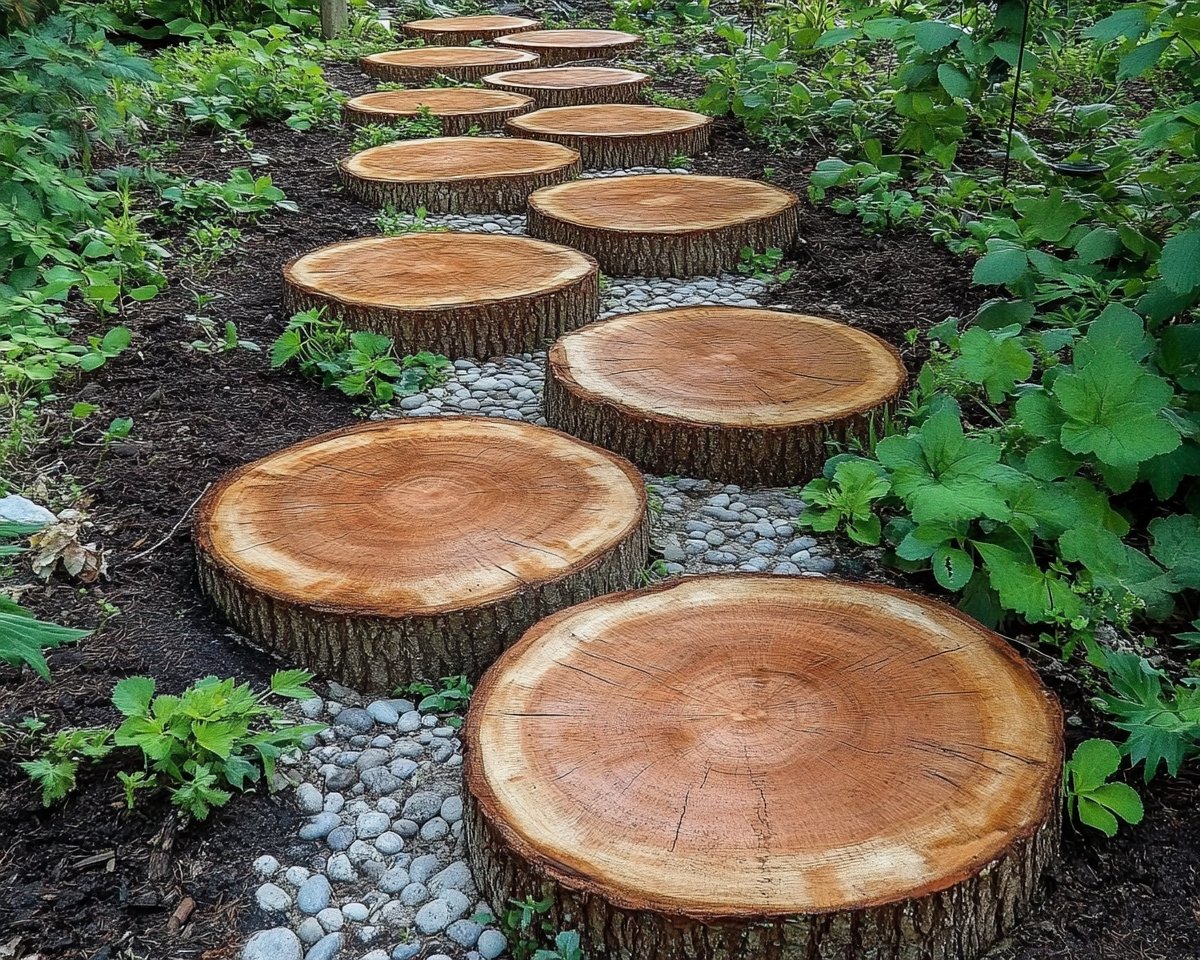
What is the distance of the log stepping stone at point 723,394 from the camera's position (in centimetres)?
284

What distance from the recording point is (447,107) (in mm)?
6383

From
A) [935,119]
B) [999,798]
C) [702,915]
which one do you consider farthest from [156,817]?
[935,119]

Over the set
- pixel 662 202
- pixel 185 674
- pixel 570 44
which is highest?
pixel 570 44

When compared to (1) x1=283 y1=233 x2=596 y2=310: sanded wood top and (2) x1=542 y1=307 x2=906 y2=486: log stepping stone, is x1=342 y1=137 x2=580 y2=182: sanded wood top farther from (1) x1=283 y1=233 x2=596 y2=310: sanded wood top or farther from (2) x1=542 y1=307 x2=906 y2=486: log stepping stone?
(2) x1=542 y1=307 x2=906 y2=486: log stepping stone

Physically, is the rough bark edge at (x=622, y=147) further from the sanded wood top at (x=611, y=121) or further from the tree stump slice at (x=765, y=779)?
the tree stump slice at (x=765, y=779)

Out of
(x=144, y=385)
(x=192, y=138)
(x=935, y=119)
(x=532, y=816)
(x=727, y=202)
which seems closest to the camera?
(x=532, y=816)

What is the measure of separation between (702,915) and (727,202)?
3.63 m

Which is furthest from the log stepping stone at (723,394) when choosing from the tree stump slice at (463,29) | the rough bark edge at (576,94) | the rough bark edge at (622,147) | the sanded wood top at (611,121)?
the tree stump slice at (463,29)

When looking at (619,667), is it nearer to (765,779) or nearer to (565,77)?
(765,779)

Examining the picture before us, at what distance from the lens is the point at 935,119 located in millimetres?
4910

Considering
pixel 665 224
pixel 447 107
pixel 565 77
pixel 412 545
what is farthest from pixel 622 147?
pixel 412 545

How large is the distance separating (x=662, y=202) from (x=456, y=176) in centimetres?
98

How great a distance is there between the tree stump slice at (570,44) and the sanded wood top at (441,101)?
141cm

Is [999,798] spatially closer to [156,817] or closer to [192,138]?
[156,817]
